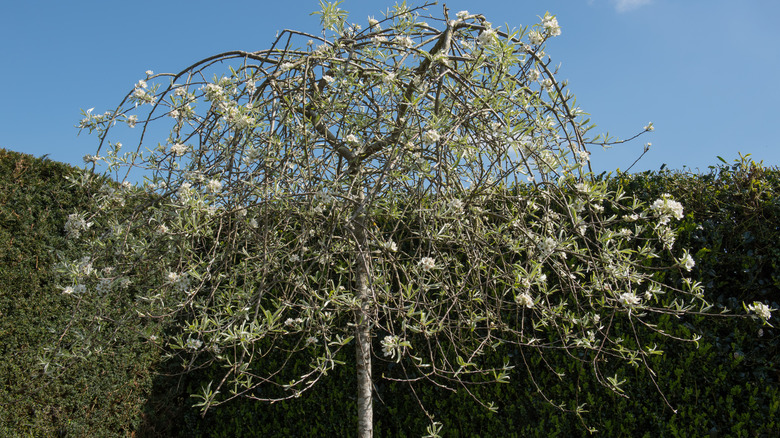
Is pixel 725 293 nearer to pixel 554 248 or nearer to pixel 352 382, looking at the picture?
pixel 554 248

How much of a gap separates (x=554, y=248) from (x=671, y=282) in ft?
6.39

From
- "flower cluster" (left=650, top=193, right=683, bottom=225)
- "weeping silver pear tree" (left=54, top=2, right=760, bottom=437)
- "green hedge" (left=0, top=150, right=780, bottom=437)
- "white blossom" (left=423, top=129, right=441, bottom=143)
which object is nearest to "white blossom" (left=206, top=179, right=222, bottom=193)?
"weeping silver pear tree" (left=54, top=2, right=760, bottom=437)

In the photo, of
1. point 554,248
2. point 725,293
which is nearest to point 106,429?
point 554,248

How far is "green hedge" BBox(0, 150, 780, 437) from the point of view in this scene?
347cm

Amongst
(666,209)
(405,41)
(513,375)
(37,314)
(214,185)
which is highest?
(405,41)

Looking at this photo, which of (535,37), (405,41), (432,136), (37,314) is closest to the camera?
(432,136)

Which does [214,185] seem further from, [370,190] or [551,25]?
[551,25]

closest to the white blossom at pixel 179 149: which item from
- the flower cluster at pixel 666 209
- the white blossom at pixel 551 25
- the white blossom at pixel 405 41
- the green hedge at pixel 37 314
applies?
the white blossom at pixel 405 41

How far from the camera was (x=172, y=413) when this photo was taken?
4980 mm

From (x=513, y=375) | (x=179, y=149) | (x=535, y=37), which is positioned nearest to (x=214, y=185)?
(x=179, y=149)

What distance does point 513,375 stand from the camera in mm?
3859

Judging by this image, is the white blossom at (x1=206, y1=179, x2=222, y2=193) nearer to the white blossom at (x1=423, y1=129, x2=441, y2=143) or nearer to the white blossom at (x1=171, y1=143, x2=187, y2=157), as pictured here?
the white blossom at (x1=171, y1=143, x2=187, y2=157)

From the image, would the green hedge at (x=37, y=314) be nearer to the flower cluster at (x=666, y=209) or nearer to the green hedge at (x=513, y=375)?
the green hedge at (x=513, y=375)

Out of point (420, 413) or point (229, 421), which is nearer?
point (420, 413)
